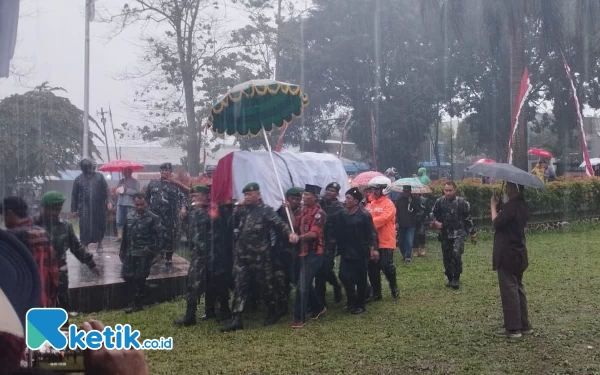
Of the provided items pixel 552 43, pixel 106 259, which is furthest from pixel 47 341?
pixel 552 43

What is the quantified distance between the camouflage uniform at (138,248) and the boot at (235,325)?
147cm

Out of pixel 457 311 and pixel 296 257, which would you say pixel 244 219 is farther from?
pixel 457 311

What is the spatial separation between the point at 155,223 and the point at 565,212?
12499 millimetres

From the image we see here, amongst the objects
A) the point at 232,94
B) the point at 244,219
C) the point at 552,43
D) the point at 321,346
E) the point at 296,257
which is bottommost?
the point at 321,346

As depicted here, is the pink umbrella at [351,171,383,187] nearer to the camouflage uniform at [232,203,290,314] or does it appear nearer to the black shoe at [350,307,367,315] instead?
the black shoe at [350,307,367,315]

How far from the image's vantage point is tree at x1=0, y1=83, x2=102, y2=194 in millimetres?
18953

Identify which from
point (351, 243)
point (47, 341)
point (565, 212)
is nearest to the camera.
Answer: point (47, 341)

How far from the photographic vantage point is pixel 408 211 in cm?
1139

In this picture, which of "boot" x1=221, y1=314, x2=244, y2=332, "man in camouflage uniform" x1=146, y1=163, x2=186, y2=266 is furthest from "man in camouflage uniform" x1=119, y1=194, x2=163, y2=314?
"man in camouflage uniform" x1=146, y1=163, x2=186, y2=266

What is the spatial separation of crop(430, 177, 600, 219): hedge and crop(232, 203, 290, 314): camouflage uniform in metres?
8.54

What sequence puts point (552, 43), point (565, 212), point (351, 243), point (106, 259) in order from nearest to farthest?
point (351, 243), point (106, 259), point (565, 212), point (552, 43)

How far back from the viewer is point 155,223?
→ 789 cm

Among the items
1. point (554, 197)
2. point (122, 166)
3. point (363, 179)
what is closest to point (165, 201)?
point (122, 166)

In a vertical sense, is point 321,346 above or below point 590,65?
below
